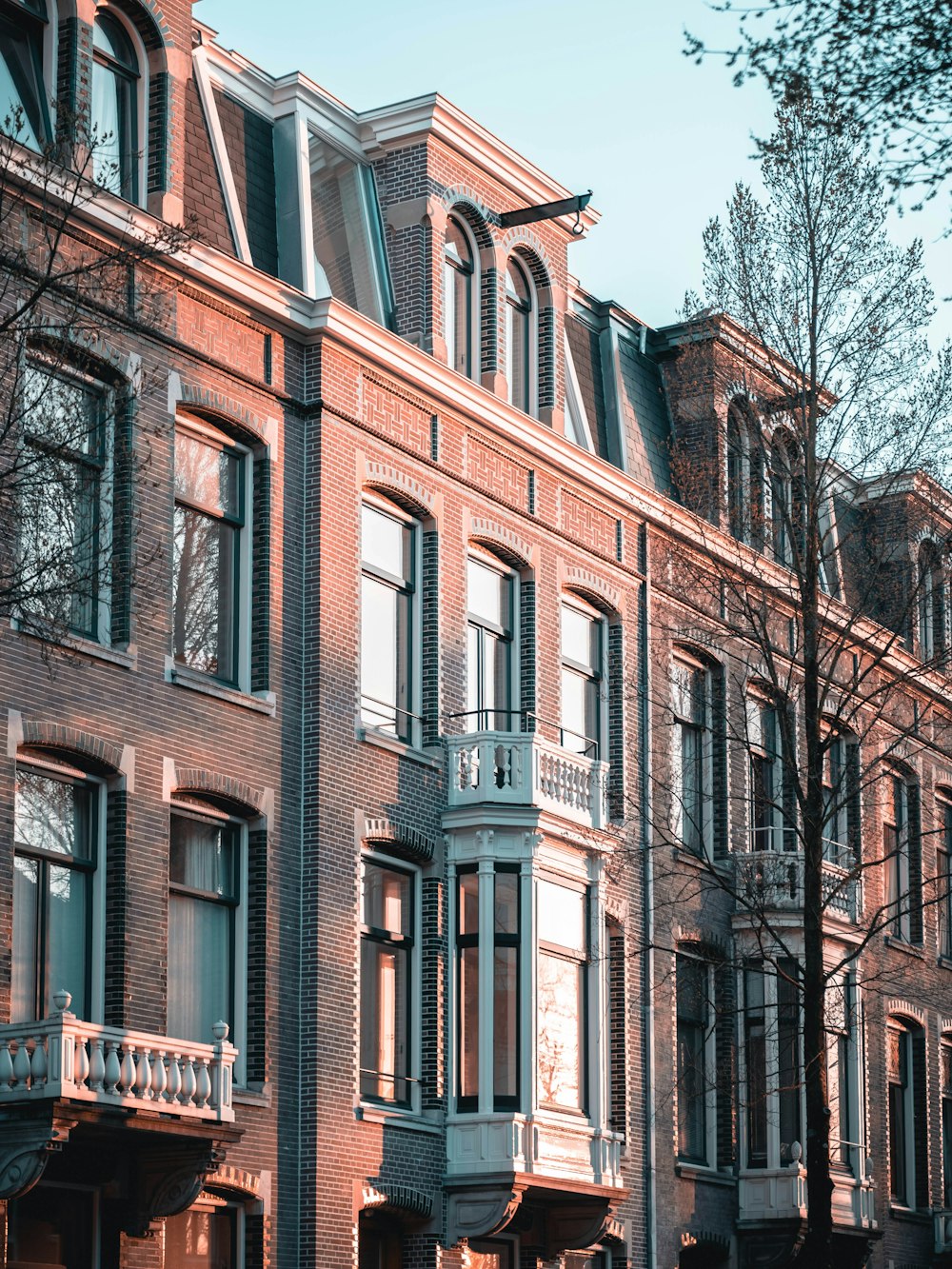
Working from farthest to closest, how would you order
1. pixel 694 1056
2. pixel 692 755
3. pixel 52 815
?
1. pixel 692 755
2. pixel 694 1056
3. pixel 52 815

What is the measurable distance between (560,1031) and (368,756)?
170 inches

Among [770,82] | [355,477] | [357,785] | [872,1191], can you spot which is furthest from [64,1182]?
[872,1191]

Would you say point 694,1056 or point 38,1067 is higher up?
point 694,1056

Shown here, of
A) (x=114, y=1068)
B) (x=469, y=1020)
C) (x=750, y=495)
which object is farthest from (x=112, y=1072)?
(x=750, y=495)

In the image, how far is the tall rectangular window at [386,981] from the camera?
24.5m

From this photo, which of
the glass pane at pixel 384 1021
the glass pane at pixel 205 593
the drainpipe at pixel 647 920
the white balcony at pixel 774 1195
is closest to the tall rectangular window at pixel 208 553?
the glass pane at pixel 205 593

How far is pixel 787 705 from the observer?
2427cm

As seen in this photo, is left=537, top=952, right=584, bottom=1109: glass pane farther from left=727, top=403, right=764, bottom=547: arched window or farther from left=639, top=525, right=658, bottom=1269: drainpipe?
left=727, top=403, right=764, bottom=547: arched window

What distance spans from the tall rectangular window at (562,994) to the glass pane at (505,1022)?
40 centimetres

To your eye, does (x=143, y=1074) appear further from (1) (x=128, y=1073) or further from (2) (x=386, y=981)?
(2) (x=386, y=981)

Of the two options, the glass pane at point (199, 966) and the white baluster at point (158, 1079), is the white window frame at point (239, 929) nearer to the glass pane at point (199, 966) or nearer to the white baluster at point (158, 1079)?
the glass pane at point (199, 966)

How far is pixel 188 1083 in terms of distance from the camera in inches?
776

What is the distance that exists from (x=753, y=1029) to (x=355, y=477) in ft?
38.8

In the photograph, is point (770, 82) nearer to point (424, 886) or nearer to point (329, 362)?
point (329, 362)
